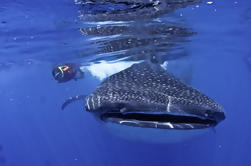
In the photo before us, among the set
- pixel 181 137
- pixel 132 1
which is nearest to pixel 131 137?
pixel 181 137

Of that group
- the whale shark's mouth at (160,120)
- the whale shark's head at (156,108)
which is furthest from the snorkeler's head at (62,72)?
the whale shark's mouth at (160,120)

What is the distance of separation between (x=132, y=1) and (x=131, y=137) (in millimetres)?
4149

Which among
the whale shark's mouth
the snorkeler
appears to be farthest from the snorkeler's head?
the whale shark's mouth

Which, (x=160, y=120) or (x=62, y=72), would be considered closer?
(x=160, y=120)

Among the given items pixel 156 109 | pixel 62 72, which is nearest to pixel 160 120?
pixel 156 109

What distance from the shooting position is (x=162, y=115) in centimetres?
407

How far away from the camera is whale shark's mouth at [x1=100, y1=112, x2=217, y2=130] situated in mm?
3871

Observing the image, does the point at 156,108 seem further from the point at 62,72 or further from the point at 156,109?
the point at 62,72

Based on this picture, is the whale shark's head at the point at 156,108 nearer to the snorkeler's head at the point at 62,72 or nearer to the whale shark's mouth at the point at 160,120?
the whale shark's mouth at the point at 160,120

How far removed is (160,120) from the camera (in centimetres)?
403

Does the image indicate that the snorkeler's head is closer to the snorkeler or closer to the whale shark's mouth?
the snorkeler

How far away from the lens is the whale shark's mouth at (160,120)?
387 cm

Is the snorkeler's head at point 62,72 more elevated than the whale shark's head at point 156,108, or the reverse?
the whale shark's head at point 156,108

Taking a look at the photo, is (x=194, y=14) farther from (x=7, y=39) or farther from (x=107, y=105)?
(x=7, y=39)
